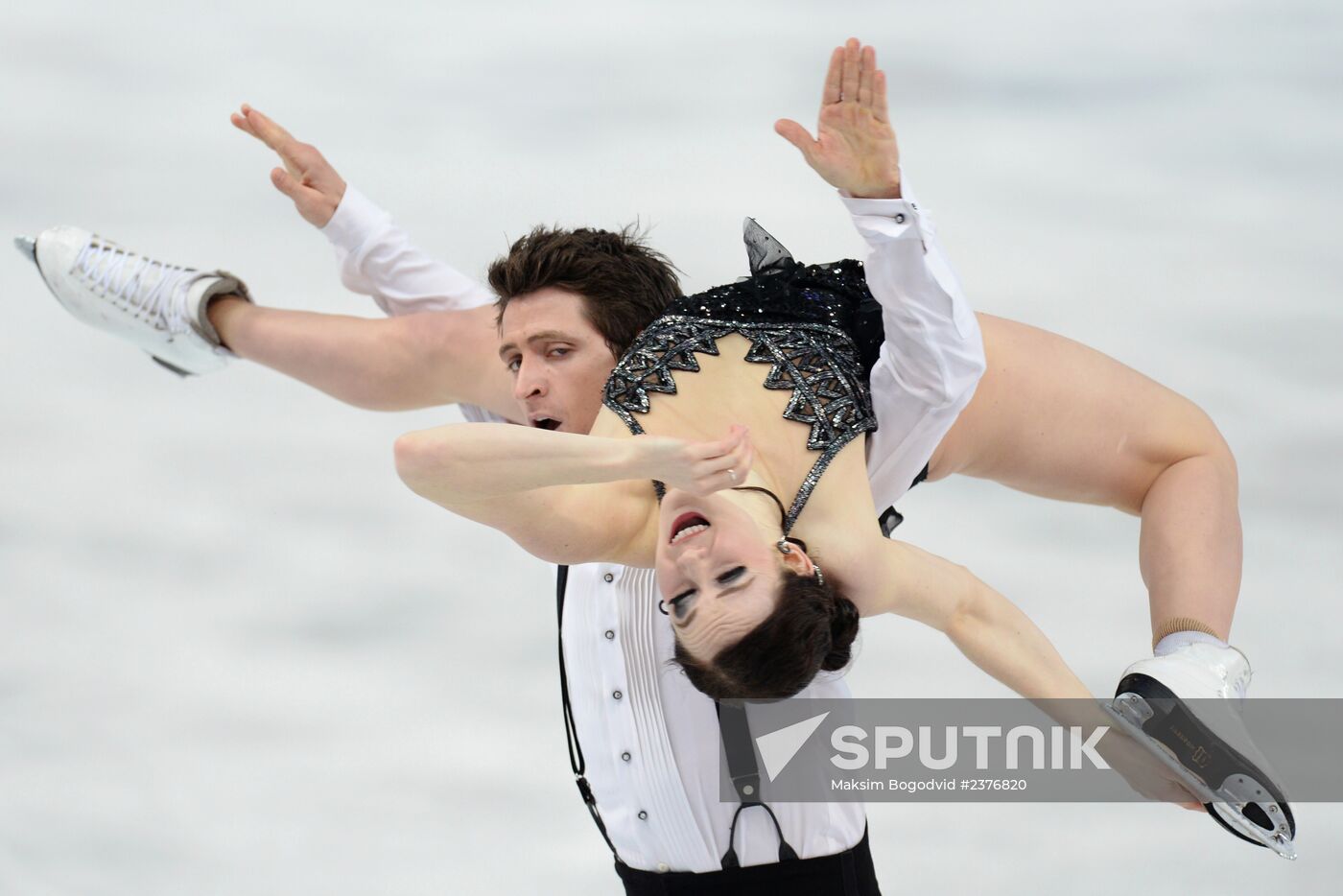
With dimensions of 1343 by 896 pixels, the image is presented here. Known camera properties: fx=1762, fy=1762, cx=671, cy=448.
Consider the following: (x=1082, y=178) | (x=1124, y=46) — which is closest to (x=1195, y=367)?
(x=1082, y=178)

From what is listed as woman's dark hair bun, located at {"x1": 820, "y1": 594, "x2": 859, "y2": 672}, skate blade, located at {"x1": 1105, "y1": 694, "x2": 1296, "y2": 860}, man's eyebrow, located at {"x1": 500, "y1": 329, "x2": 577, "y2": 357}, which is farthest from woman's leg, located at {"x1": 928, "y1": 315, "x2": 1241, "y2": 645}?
man's eyebrow, located at {"x1": 500, "y1": 329, "x2": 577, "y2": 357}

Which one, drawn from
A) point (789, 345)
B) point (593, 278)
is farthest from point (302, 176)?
point (789, 345)

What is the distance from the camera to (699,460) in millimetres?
2859

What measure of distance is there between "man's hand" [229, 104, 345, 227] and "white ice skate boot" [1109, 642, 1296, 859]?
237 cm

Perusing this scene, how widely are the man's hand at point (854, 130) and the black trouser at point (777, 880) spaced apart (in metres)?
1.41

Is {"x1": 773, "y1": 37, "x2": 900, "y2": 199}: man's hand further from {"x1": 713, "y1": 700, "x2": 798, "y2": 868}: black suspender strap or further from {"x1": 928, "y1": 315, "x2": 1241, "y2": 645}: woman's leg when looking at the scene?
{"x1": 713, "y1": 700, "x2": 798, "y2": 868}: black suspender strap

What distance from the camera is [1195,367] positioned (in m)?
5.37

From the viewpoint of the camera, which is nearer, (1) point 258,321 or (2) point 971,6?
(1) point 258,321

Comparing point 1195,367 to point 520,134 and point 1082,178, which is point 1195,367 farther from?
point 520,134

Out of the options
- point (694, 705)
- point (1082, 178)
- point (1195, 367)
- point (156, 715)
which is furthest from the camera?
point (1082, 178)

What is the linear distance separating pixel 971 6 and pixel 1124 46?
570 mm

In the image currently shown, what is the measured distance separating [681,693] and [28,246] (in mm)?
2268

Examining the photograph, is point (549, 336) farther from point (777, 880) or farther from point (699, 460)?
point (777, 880)

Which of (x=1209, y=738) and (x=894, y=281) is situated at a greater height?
(x=894, y=281)
